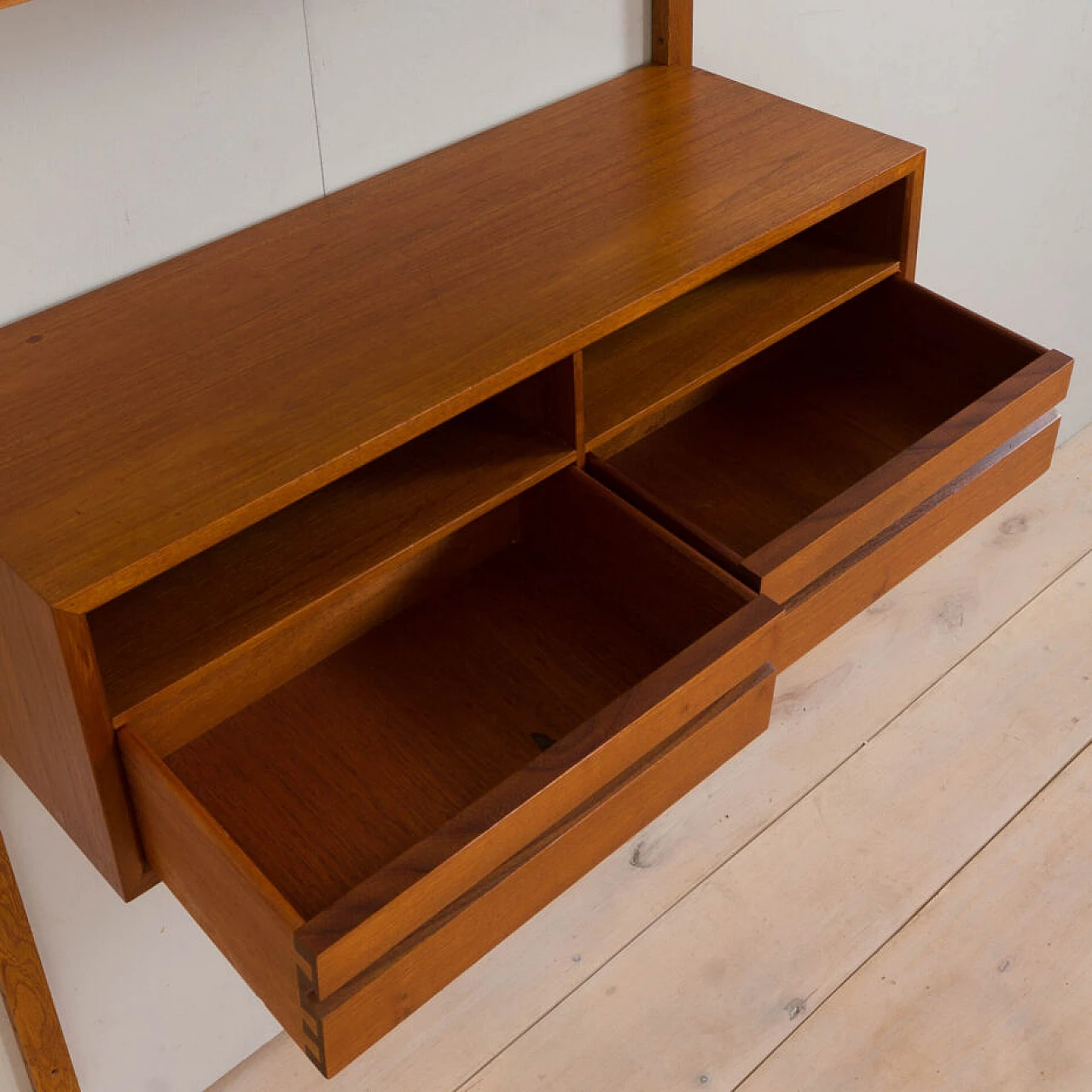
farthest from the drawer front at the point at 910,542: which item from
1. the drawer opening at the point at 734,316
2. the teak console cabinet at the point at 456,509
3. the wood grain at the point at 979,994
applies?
the wood grain at the point at 979,994

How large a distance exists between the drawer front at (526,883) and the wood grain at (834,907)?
65cm

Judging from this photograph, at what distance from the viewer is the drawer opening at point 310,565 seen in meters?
0.96

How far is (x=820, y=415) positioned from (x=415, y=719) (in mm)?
484

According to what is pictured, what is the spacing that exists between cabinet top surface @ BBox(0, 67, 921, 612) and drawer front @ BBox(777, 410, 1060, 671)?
0.78 ft

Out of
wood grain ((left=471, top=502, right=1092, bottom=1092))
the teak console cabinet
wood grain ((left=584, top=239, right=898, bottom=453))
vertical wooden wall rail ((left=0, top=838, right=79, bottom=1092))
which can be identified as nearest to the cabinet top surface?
the teak console cabinet

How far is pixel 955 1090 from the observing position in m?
1.55

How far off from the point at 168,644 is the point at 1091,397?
1843 mm

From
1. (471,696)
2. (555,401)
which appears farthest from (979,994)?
(555,401)

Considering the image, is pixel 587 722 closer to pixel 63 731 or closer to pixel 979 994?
pixel 63 731

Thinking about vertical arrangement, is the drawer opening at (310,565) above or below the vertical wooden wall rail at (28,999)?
above

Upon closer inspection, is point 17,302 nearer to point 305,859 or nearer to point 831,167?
point 305,859

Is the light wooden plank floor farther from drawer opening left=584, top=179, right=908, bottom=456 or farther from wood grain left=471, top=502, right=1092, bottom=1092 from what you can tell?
drawer opening left=584, top=179, right=908, bottom=456

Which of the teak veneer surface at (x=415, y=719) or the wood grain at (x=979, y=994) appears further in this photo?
the wood grain at (x=979, y=994)

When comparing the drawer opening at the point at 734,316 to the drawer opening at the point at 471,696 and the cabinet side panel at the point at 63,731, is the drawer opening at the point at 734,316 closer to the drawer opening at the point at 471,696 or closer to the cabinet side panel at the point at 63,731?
the drawer opening at the point at 471,696
